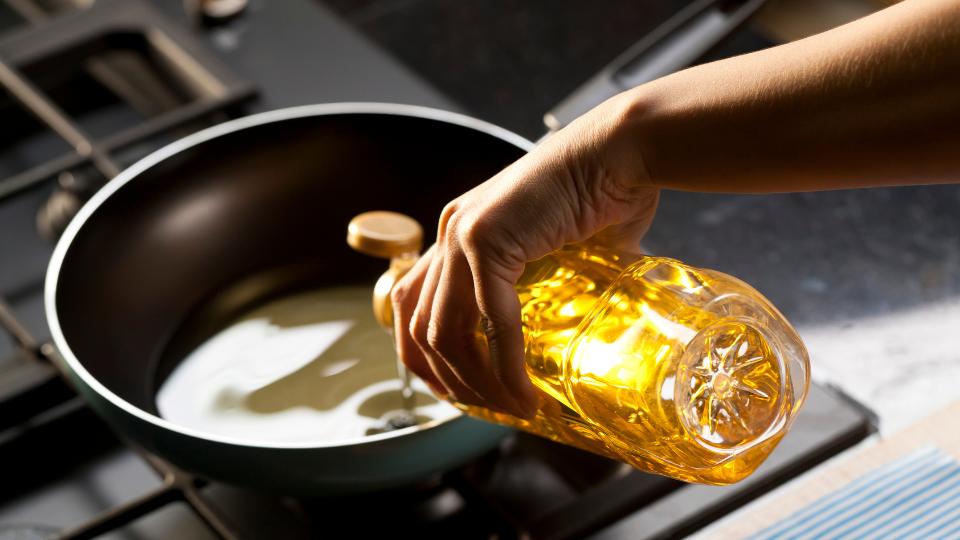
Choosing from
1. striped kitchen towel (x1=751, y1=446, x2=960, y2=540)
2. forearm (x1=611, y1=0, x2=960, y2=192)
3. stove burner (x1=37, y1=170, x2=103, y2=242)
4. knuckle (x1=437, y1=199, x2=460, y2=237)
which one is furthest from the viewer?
stove burner (x1=37, y1=170, x2=103, y2=242)

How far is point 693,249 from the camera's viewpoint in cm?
104

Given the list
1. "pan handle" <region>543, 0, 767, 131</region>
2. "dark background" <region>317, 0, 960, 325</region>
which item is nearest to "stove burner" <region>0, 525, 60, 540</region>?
"pan handle" <region>543, 0, 767, 131</region>

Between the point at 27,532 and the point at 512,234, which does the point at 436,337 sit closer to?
the point at 512,234

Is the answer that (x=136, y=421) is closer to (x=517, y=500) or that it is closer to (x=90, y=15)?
(x=517, y=500)

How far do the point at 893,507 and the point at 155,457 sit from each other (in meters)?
0.43

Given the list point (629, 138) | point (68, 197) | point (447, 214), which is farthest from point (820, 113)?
point (68, 197)

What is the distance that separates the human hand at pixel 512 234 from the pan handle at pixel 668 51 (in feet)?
0.56

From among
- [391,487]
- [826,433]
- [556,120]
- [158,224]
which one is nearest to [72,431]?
[158,224]

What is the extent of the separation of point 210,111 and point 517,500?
41 centimetres

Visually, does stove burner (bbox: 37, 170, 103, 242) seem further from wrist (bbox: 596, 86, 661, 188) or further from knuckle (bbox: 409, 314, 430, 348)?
wrist (bbox: 596, 86, 661, 188)

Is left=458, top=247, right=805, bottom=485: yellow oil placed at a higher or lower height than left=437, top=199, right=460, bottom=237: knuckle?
lower

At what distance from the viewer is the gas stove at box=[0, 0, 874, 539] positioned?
67 cm

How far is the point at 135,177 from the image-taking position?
77cm

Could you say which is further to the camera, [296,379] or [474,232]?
[296,379]
